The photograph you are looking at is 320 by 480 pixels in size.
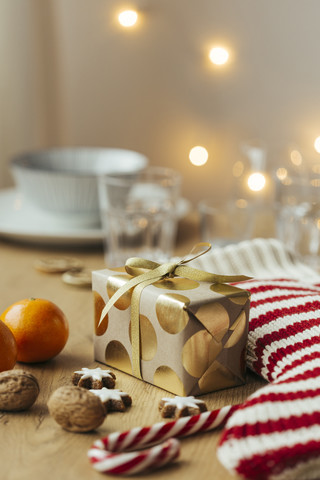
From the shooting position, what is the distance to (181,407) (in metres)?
0.64

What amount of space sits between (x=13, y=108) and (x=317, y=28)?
855 mm

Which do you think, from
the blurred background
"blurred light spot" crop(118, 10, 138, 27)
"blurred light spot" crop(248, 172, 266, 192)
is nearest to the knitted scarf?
"blurred light spot" crop(248, 172, 266, 192)

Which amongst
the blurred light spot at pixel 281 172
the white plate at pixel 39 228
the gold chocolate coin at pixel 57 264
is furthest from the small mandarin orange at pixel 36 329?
the blurred light spot at pixel 281 172

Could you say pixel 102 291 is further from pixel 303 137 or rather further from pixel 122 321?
pixel 303 137

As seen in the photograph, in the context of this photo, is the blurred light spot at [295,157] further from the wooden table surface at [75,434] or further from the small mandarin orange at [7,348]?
the small mandarin orange at [7,348]

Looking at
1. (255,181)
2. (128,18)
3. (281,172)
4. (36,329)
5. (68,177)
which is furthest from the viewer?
(128,18)

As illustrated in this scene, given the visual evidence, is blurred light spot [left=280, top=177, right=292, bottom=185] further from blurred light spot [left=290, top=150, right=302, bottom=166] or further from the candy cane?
the candy cane

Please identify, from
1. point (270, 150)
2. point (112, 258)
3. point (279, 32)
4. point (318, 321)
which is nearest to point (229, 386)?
point (318, 321)

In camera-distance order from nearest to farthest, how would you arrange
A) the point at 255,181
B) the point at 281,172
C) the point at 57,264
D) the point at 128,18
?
the point at 57,264, the point at 281,172, the point at 255,181, the point at 128,18

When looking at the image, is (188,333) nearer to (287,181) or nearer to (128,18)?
(287,181)

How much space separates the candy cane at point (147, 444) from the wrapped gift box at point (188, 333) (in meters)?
0.06

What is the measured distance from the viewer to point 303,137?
5.88ft

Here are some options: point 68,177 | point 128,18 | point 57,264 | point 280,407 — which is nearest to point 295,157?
point 128,18

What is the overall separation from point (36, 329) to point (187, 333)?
207 millimetres
